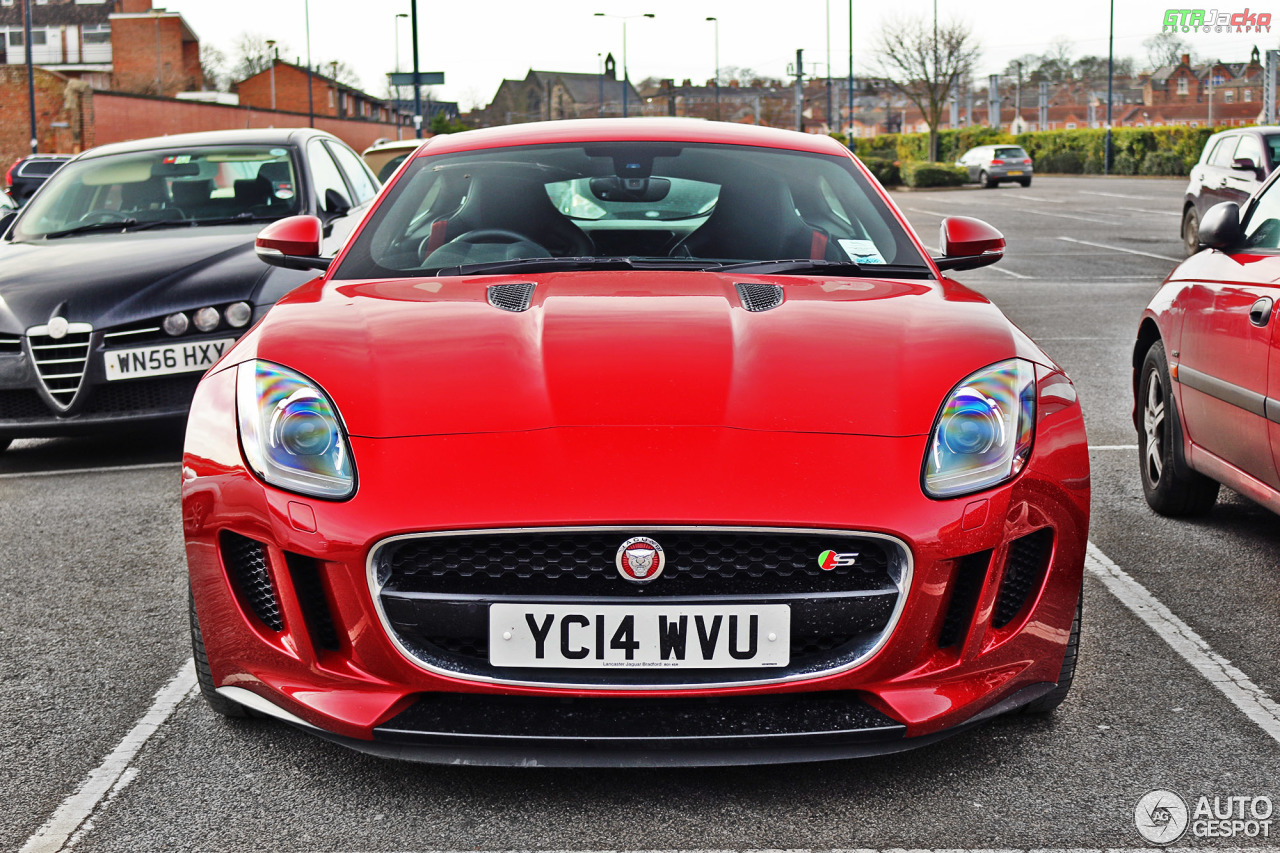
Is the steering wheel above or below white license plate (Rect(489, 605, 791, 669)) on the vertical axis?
above

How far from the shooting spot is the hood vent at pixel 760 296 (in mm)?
2984

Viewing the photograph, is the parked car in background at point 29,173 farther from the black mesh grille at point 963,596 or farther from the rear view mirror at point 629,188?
the black mesh grille at point 963,596

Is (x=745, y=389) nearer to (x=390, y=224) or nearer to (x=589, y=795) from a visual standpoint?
(x=589, y=795)

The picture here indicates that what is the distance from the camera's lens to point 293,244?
3844 millimetres

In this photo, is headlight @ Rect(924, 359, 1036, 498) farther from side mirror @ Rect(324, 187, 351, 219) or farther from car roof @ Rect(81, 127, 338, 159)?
car roof @ Rect(81, 127, 338, 159)

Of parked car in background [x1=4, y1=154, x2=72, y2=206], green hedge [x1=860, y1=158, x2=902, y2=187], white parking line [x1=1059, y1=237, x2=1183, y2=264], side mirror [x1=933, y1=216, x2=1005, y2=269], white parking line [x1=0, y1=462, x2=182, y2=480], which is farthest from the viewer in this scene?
green hedge [x1=860, y1=158, x2=902, y2=187]

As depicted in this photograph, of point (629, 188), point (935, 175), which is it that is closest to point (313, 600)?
point (629, 188)

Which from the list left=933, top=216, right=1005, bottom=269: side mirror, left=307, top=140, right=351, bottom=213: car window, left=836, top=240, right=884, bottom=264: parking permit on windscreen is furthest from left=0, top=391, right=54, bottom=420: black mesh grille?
left=933, top=216, right=1005, bottom=269: side mirror

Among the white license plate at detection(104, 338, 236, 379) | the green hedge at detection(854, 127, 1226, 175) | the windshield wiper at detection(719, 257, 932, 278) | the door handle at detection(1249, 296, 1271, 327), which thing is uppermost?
the green hedge at detection(854, 127, 1226, 175)

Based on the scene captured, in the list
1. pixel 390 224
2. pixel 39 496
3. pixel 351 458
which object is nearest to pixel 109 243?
pixel 39 496

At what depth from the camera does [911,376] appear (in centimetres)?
264

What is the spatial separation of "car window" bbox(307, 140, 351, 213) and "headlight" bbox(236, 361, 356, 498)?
5.12 m

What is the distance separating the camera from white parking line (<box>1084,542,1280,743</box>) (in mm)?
2992

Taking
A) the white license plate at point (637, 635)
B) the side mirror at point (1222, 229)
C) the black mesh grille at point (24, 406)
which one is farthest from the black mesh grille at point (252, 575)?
the black mesh grille at point (24, 406)
